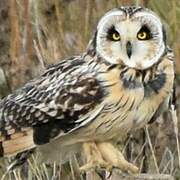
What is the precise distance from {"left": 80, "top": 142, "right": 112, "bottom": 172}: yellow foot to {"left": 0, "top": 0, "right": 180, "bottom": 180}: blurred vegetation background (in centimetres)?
67

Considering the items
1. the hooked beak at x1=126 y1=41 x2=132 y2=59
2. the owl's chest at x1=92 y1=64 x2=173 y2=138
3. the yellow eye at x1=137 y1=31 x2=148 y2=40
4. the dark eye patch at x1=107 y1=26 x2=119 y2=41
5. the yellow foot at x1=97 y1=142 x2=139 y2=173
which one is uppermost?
the dark eye patch at x1=107 y1=26 x2=119 y2=41

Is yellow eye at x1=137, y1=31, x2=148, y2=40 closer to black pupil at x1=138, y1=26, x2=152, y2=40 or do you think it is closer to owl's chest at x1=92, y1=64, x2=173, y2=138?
black pupil at x1=138, y1=26, x2=152, y2=40

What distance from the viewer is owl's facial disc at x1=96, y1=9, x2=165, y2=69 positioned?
5.03 m

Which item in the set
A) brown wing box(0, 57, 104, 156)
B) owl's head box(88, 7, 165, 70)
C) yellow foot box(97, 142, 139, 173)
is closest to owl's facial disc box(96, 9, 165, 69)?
owl's head box(88, 7, 165, 70)

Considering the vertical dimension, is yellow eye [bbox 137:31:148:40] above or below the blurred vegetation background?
above

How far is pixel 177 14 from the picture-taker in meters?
5.93

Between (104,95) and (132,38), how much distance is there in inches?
10.6

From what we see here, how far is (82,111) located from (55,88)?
0.65 feet

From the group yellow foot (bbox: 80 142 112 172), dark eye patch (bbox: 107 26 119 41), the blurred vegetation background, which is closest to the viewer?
yellow foot (bbox: 80 142 112 172)

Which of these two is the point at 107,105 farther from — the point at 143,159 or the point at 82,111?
the point at 143,159

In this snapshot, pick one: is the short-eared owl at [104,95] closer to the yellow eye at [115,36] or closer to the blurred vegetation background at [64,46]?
the yellow eye at [115,36]

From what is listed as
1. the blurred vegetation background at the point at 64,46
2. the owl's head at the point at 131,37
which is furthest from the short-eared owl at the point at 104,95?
the blurred vegetation background at the point at 64,46

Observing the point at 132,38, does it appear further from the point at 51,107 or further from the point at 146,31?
the point at 51,107

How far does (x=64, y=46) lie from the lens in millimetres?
6242
